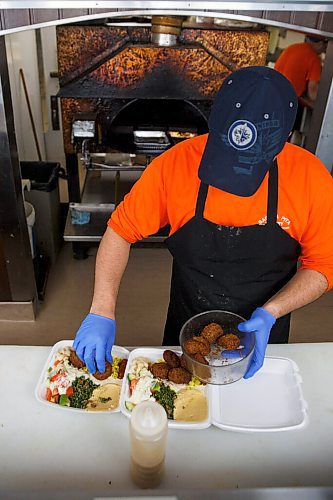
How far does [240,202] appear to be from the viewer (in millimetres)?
1473

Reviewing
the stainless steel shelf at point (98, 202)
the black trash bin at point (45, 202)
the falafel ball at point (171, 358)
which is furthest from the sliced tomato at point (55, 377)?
the black trash bin at point (45, 202)

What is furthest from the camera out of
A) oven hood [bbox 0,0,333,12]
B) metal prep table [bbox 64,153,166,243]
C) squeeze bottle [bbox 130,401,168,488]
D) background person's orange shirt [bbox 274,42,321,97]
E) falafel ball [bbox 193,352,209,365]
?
background person's orange shirt [bbox 274,42,321,97]

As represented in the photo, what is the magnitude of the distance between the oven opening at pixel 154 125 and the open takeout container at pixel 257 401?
2.20 m

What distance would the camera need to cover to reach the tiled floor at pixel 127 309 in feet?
9.59

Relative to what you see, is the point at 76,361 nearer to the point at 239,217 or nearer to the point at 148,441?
the point at 148,441

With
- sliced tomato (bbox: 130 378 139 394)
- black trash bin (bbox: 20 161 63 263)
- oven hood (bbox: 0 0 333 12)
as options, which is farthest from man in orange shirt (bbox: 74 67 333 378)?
black trash bin (bbox: 20 161 63 263)

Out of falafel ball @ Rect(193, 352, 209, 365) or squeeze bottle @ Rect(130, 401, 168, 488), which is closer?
squeeze bottle @ Rect(130, 401, 168, 488)

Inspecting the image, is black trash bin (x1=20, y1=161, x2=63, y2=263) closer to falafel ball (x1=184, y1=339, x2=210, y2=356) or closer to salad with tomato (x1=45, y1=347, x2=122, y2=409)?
salad with tomato (x1=45, y1=347, x2=122, y2=409)

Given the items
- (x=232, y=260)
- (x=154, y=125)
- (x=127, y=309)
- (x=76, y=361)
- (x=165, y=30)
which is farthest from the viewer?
(x=154, y=125)

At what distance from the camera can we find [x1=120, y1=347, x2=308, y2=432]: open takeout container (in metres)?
1.26

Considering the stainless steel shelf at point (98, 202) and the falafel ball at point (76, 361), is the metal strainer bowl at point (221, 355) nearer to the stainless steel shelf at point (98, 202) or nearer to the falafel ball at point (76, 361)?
the falafel ball at point (76, 361)

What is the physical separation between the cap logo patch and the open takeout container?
26.5 inches

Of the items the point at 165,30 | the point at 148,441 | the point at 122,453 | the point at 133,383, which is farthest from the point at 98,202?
the point at 148,441

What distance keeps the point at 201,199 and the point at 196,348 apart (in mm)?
486
